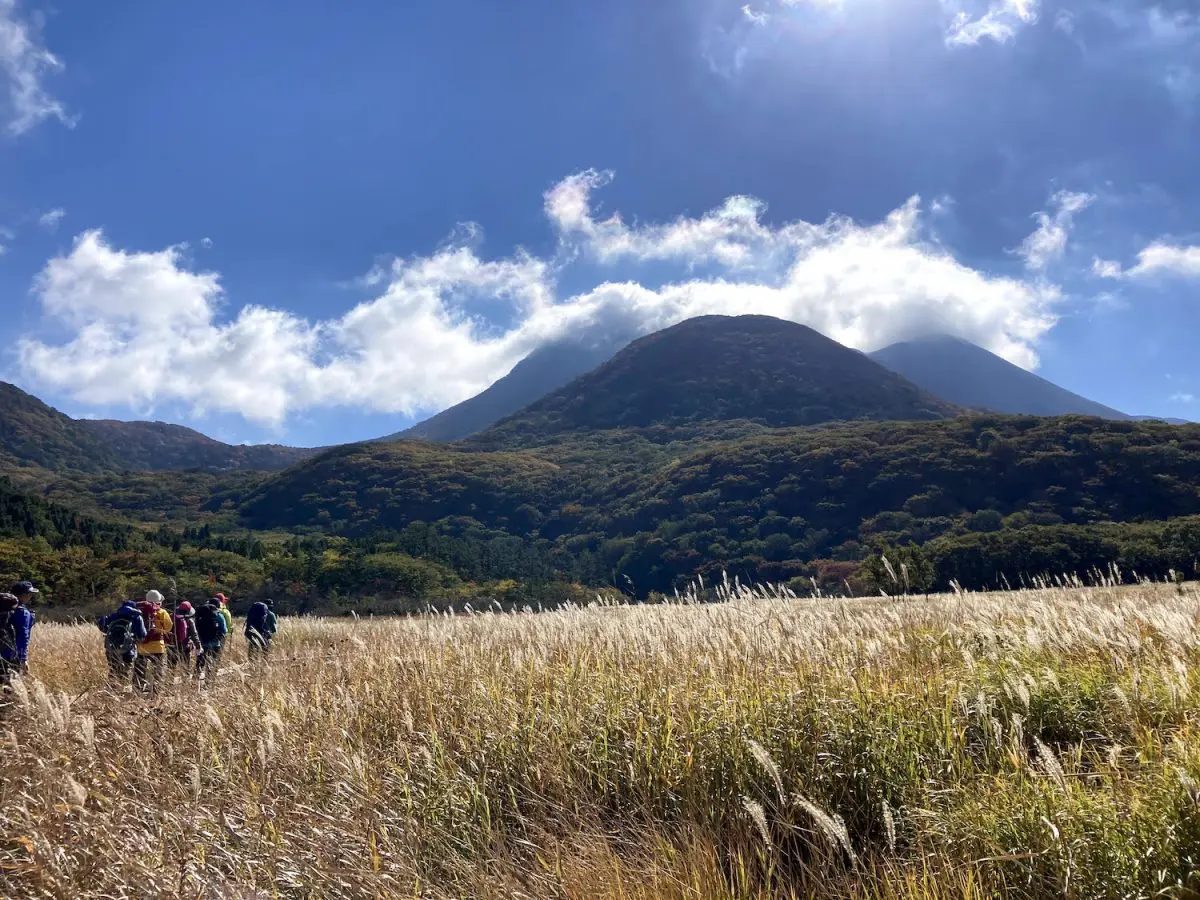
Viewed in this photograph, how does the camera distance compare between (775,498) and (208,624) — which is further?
(775,498)

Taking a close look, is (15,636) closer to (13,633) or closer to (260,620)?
(13,633)

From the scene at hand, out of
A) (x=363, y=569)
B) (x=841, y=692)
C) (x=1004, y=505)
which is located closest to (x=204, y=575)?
(x=363, y=569)

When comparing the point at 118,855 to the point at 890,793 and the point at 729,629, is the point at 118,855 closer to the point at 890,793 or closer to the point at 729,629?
the point at 890,793

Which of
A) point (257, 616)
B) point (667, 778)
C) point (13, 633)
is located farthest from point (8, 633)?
point (667, 778)

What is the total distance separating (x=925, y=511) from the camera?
305 feet

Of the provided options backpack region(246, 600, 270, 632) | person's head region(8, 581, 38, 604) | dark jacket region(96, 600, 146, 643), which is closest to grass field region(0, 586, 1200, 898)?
person's head region(8, 581, 38, 604)

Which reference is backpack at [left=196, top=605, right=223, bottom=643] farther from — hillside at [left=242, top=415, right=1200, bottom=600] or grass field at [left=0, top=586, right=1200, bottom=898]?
hillside at [left=242, top=415, right=1200, bottom=600]

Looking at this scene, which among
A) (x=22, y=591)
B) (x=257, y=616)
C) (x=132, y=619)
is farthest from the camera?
(x=257, y=616)

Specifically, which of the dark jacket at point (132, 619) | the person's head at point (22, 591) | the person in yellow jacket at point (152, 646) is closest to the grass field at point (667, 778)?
the person in yellow jacket at point (152, 646)

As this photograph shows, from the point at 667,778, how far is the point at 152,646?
8379mm

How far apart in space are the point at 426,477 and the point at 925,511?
9739 cm

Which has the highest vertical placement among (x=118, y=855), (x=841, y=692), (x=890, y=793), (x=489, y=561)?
(x=841, y=692)

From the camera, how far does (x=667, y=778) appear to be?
372 cm

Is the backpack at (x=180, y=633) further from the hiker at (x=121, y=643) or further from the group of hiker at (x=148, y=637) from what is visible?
the hiker at (x=121, y=643)
